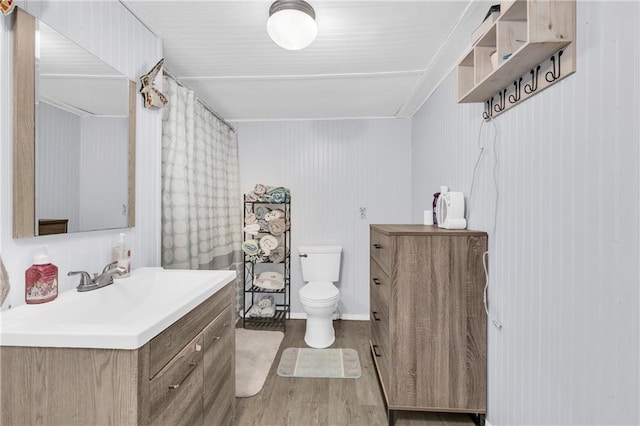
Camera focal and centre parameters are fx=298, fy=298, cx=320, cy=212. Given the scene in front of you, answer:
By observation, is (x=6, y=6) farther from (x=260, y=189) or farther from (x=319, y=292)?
(x=319, y=292)

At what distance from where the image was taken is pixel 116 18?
4.81ft

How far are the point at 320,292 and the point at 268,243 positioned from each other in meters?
0.77

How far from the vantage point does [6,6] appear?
94cm

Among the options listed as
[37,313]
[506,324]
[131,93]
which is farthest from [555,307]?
[131,93]

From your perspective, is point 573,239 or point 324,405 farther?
point 324,405

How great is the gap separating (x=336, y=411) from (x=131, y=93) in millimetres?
2182

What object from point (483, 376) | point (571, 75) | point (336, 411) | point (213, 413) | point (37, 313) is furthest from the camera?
point (336, 411)

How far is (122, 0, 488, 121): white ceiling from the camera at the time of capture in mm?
1576

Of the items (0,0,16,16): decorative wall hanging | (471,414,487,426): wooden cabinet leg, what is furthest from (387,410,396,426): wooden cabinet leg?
(0,0,16,16): decorative wall hanging

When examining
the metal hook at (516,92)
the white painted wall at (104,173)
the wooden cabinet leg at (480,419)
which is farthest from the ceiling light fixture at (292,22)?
the wooden cabinet leg at (480,419)

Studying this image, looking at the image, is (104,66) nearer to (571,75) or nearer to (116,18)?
(116,18)

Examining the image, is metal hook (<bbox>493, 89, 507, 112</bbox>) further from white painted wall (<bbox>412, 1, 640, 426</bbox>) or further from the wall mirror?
the wall mirror

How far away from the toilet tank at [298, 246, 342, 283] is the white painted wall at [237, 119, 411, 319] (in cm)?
22

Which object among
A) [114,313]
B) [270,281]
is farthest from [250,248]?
[114,313]
